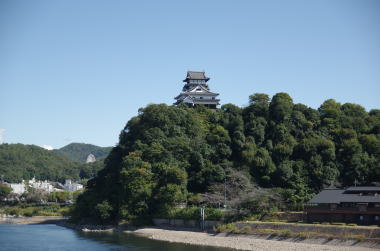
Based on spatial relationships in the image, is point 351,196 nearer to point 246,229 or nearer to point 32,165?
point 246,229

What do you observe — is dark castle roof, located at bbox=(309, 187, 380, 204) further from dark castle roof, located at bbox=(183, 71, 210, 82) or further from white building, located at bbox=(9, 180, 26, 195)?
white building, located at bbox=(9, 180, 26, 195)

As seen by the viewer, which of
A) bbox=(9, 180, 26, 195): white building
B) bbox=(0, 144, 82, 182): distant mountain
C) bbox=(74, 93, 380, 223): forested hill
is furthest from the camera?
bbox=(0, 144, 82, 182): distant mountain

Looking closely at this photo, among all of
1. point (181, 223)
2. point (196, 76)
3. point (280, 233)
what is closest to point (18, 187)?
point (196, 76)

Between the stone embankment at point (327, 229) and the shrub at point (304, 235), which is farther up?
the stone embankment at point (327, 229)

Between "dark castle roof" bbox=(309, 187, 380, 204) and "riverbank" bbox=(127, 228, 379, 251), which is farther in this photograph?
"dark castle roof" bbox=(309, 187, 380, 204)

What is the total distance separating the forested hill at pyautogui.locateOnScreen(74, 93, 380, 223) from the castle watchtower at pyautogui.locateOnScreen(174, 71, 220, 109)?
35.6 ft

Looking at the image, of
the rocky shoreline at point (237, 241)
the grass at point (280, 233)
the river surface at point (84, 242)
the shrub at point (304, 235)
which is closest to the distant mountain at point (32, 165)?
the river surface at point (84, 242)

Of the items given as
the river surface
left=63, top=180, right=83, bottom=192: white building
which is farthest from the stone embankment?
left=63, top=180, right=83, bottom=192: white building

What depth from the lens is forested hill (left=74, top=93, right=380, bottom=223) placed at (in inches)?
1976

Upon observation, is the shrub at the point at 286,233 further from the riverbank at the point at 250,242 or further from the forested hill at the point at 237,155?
the forested hill at the point at 237,155

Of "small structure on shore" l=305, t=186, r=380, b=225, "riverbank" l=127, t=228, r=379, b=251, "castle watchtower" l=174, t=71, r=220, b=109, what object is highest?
"castle watchtower" l=174, t=71, r=220, b=109

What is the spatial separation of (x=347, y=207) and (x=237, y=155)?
22.3 metres

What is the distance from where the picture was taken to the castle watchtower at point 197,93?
3029 inches

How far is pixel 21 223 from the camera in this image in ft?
214
